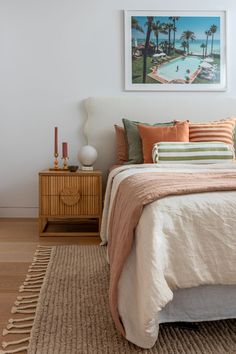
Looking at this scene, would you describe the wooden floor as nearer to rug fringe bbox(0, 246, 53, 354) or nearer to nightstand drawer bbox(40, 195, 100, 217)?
rug fringe bbox(0, 246, 53, 354)

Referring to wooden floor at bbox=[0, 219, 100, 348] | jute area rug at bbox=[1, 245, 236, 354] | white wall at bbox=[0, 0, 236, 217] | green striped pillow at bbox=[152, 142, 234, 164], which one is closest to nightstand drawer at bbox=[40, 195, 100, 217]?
wooden floor at bbox=[0, 219, 100, 348]

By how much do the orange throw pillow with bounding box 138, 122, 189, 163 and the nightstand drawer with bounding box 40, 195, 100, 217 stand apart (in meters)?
0.55

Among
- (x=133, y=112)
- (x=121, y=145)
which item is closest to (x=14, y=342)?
(x=121, y=145)

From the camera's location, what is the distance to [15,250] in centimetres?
253

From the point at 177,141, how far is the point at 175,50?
3.63 feet

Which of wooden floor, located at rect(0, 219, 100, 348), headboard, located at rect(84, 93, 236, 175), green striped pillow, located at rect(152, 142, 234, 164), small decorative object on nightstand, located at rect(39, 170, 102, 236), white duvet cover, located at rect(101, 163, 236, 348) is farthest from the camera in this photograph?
headboard, located at rect(84, 93, 236, 175)

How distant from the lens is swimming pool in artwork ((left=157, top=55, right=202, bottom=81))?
3.55 metres

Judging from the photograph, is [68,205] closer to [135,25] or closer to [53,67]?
[53,67]

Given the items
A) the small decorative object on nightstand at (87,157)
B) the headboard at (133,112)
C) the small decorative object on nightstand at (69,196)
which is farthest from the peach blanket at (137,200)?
the headboard at (133,112)

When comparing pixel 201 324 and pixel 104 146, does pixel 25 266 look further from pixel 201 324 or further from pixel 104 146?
pixel 104 146

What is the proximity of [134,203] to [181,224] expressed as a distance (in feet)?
0.65

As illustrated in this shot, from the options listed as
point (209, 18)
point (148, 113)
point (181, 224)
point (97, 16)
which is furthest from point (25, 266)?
point (209, 18)

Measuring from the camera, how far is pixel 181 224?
1.30m

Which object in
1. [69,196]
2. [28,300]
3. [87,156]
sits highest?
[87,156]
